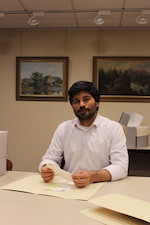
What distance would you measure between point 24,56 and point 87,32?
1.04m

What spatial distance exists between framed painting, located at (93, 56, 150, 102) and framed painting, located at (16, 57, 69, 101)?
1.70ft

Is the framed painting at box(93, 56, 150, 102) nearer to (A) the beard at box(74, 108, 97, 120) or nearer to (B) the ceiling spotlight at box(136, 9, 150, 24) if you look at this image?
(B) the ceiling spotlight at box(136, 9, 150, 24)

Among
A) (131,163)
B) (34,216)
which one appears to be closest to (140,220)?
(34,216)

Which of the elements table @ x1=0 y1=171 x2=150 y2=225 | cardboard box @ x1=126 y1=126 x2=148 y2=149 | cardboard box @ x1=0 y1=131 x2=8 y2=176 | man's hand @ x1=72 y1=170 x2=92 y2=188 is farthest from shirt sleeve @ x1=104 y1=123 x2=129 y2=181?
cardboard box @ x1=126 y1=126 x2=148 y2=149

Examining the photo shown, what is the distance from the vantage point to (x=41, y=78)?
427 centimetres

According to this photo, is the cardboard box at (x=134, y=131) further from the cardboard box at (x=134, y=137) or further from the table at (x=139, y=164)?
the table at (x=139, y=164)

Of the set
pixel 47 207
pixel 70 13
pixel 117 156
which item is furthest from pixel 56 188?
pixel 70 13

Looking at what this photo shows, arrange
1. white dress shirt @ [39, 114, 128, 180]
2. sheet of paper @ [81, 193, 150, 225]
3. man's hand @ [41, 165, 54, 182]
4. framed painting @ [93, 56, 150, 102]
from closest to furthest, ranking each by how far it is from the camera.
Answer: sheet of paper @ [81, 193, 150, 225] < man's hand @ [41, 165, 54, 182] < white dress shirt @ [39, 114, 128, 180] < framed painting @ [93, 56, 150, 102]

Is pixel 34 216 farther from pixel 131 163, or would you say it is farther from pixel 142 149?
pixel 131 163

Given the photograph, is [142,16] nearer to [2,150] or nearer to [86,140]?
[86,140]

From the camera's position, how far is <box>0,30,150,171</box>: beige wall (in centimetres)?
414

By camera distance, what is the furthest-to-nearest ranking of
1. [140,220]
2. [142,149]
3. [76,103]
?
[142,149] < [76,103] < [140,220]

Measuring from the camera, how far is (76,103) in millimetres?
1968

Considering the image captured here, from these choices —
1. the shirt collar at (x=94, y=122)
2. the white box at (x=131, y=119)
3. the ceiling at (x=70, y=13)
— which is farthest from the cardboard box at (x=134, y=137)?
the shirt collar at (x=94, y=122)
